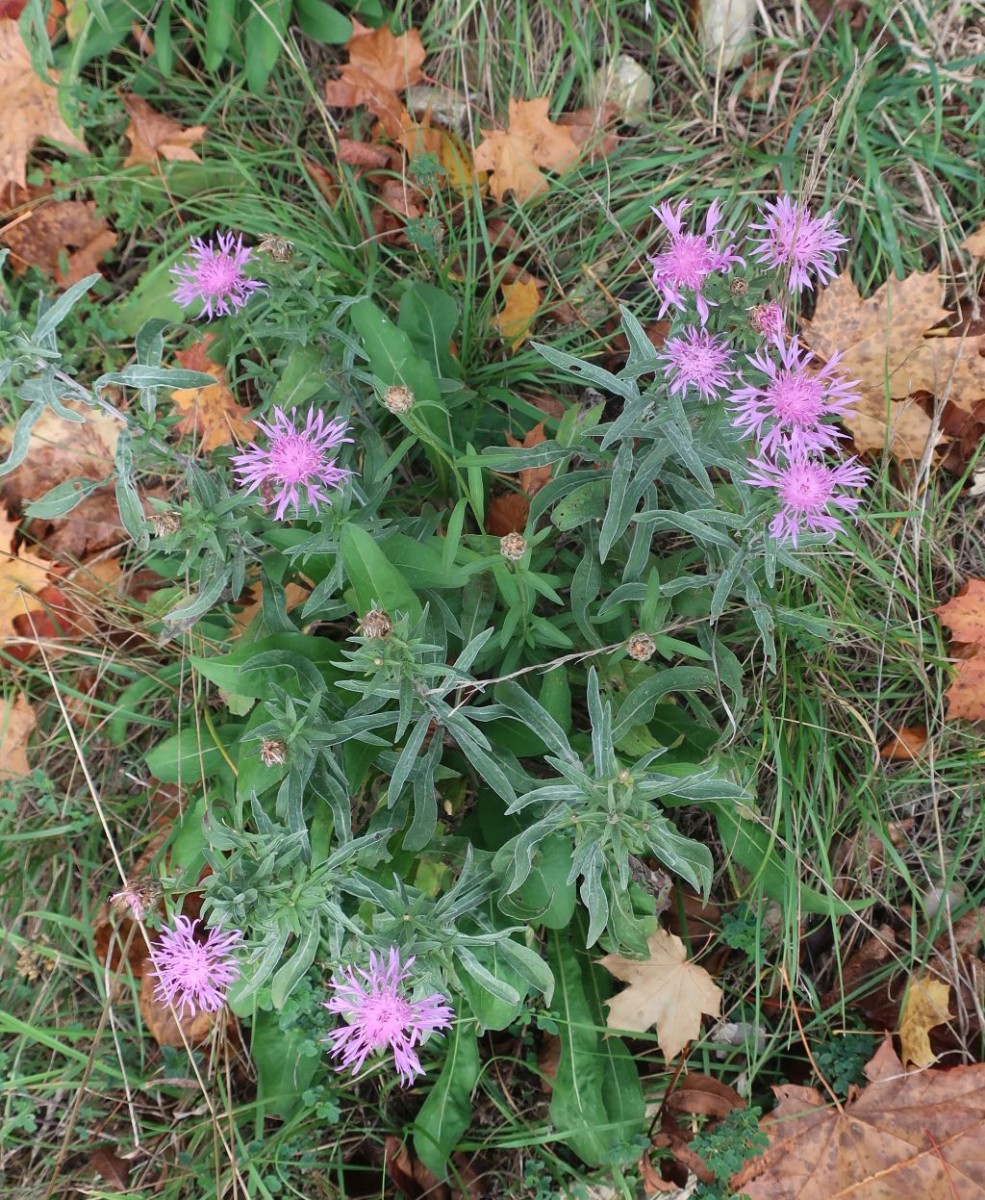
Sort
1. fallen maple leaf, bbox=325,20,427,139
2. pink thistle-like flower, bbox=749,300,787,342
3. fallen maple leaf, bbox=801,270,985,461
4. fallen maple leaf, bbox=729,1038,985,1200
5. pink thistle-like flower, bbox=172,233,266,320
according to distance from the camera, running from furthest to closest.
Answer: fallen maple leaf, bbox=325,20,427,139, fallen maple leaf, bbox=801,270,985,461, fallen maple leaf, bbox=729,1038,985,1200, pink thistle-like flower, bbox=172,233,266,320, pink thistle-like flower, bbox=749,300,787,342

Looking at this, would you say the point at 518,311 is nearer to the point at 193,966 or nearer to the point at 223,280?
the point at 223,280

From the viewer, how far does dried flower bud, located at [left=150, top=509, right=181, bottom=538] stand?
1959 mm

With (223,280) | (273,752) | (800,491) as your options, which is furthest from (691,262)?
(273,752)

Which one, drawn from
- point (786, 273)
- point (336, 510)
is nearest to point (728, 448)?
point (786, 273)

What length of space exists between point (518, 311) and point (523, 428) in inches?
17.3

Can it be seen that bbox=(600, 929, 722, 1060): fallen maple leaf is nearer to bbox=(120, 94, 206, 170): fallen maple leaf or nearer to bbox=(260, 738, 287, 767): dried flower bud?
bbox=(260, 738, 287, 767): dried flower bud

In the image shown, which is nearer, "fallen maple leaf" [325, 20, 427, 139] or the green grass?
the green grass

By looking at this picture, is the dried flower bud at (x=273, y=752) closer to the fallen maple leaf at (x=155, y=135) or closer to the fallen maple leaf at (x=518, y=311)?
the fallen maple leaf at (x=518, y=311)

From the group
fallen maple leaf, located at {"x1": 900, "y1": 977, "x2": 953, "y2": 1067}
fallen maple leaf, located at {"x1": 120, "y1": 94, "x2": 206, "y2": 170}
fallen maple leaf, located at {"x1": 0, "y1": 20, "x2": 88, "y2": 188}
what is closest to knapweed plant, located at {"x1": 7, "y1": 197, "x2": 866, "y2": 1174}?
fallen maple leaf, located at {"x1": 900, "y1": 977, "x2": 953, "y2": 1067}

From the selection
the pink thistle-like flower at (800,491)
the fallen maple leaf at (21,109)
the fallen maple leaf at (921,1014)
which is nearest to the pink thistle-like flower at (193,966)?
the pink thistle-like flower at (800,491)

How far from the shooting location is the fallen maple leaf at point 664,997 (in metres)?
2.66

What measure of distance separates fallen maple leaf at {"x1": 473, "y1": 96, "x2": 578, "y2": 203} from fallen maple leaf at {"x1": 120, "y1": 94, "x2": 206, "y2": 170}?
105cm

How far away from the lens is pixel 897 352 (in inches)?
115

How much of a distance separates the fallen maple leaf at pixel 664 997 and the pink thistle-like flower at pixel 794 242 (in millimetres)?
1837
